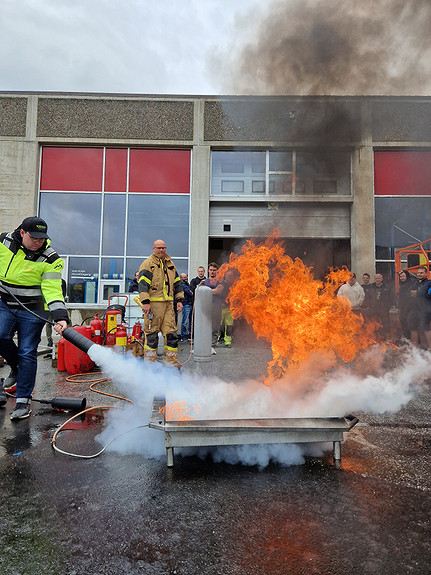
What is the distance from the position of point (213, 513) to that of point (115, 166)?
11.5m

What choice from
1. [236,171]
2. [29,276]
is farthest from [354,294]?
[29,276]

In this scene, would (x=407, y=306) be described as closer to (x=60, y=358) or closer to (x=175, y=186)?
(x=60, y=358)

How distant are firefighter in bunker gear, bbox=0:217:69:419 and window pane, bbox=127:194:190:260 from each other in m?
7.70

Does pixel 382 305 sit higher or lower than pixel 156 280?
lower

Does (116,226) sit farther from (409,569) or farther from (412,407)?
(409,569)

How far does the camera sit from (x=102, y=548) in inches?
77.2

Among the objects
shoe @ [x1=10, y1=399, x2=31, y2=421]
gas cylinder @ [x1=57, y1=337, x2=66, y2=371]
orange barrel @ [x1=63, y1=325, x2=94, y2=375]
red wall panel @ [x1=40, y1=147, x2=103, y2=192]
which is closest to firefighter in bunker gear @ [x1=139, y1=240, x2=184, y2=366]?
orange barrel @ [x1=63, y1=325, x2=94, y2=375]

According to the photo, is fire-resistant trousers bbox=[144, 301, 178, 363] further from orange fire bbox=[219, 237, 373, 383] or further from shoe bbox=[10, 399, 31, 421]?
shoe bbox=[10, 399, 31, 421]

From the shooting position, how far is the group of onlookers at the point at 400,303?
298 inches

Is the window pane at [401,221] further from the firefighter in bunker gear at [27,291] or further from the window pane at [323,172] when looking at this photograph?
the firefighter in bunker gear at [27,291]

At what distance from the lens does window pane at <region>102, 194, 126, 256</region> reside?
11.8m

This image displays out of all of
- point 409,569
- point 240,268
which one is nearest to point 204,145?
point 240,268

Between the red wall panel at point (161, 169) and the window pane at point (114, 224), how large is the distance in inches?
35.0

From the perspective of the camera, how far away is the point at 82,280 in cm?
1164
